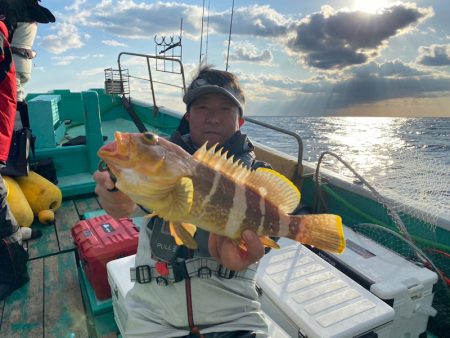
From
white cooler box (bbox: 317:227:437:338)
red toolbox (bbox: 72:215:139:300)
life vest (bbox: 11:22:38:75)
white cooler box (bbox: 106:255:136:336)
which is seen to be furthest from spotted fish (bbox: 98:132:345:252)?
life vest (bbox: 11:22:38:75)

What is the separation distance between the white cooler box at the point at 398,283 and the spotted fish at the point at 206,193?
46.7 inches

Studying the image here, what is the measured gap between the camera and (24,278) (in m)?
4.05

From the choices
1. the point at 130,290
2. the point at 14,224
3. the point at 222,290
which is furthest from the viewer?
the point at 14,224

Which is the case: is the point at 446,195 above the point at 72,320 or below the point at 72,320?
above

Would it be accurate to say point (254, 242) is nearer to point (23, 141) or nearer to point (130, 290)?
point (130, 290)

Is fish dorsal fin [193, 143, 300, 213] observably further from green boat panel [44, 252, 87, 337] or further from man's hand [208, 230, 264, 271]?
green boat panel [44, 252, 87, 337]

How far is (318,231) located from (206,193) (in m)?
0.80

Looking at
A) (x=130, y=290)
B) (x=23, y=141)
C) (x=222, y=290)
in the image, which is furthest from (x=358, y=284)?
(x=23, y=141)

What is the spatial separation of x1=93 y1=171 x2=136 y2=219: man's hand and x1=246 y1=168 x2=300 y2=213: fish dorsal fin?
987 mm

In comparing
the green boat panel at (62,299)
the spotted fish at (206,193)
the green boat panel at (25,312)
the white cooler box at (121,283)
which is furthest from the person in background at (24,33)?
the spotted fish at (206,193)

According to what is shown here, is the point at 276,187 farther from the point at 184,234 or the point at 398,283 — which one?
the point at 398,283

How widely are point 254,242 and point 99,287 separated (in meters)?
2.47

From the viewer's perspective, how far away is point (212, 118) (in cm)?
286

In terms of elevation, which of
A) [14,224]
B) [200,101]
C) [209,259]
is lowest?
[14,224]
